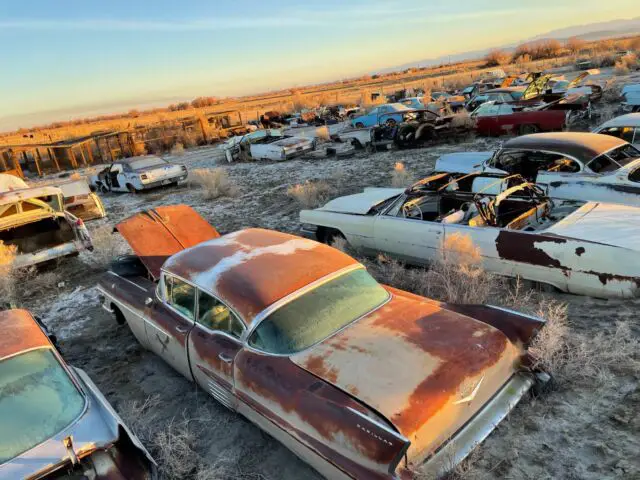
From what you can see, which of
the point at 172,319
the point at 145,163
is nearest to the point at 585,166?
the point at 172,319

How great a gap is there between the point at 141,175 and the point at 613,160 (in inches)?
472

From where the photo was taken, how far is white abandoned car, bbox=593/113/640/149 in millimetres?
8039

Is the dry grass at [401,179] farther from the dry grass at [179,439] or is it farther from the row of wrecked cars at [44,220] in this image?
the dry grass at [179,439]

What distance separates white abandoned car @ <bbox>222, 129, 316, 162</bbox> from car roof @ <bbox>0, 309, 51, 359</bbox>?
40.4ft

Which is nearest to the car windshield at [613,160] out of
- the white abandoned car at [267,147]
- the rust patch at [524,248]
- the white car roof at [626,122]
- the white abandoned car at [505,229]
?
the white abandoned car at [505,229]

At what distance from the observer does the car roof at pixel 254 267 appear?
3518 millimetres

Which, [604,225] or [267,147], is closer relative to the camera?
[604,225]

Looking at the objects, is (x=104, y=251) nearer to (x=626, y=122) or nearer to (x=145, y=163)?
(x=145, y=163)

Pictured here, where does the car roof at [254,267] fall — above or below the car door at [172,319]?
above

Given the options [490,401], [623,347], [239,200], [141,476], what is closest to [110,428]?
[141,476]

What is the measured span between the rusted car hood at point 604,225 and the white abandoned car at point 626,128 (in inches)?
150

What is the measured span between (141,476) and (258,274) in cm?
161

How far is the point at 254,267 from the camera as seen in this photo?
379cm

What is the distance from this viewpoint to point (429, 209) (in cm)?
634
